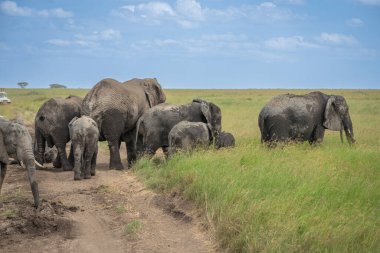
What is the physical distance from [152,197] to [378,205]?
4.22 metres

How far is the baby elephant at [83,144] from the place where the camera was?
11906mm

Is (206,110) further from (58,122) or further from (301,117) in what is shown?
(58,122)

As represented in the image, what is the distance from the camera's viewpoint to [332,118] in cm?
1491

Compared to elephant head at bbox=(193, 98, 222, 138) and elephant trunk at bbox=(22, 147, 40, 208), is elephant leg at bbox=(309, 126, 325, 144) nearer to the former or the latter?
elephant head at bbox=(193, 98, 222, 138)

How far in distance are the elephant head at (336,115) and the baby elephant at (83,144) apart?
6766 mm

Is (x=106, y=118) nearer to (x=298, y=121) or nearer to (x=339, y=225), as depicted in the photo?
(x=298, y=121)

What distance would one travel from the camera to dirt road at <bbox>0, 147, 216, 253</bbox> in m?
7.11

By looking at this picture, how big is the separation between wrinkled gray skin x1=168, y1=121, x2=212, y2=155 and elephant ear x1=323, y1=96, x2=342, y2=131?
425cm

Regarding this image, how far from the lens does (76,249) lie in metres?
6.91

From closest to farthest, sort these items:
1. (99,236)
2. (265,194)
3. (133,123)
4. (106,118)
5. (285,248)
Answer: (285,248), (99,236), (265,194), (106,118), (133,123)

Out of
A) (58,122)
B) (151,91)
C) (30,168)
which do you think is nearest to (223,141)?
(151,91)

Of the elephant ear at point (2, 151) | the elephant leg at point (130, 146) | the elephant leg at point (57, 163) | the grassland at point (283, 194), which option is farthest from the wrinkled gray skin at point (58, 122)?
the elephant ear at point (2, 151)

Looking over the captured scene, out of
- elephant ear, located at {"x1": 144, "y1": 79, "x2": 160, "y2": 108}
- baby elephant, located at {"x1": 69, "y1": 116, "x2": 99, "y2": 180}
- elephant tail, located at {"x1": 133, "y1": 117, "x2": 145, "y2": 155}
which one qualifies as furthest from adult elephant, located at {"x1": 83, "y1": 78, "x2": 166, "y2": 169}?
baby elephant, located at {"x1": 69, "y1": 116, "x2": 99, "y2": 180}

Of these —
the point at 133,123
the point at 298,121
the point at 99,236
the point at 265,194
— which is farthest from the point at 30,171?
the point at 298,121
